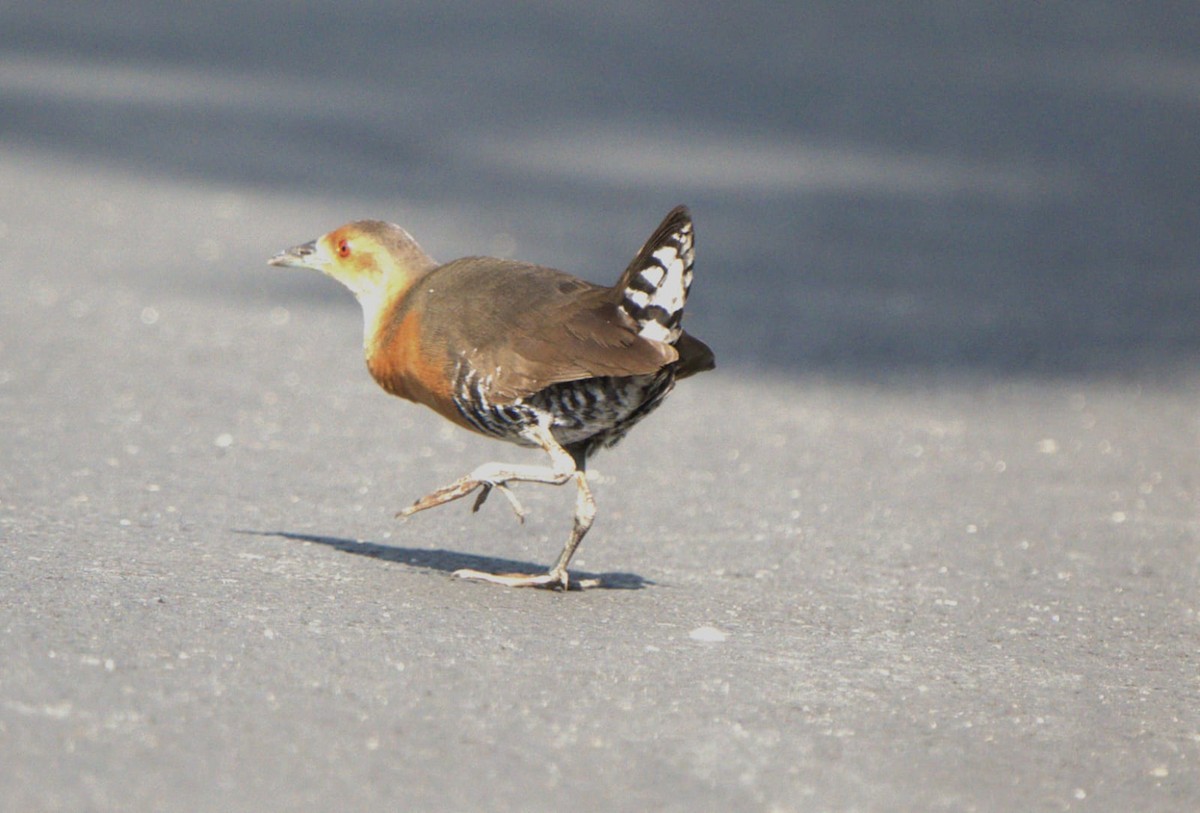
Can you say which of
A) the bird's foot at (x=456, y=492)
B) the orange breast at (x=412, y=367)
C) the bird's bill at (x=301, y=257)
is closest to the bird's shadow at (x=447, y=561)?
the bird's foot at (x=456, y=492)

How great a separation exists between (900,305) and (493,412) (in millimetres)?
4669

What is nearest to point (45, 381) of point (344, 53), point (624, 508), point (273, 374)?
point (273, 374)

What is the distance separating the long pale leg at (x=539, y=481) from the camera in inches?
204

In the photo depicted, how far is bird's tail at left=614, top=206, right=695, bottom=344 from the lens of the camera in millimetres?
5027

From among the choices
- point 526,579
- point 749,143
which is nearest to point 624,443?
point 526,579

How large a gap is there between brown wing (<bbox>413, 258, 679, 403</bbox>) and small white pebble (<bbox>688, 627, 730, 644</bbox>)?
72cm

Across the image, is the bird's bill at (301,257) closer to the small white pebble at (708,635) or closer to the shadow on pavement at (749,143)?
the small white pebble at (708,635)

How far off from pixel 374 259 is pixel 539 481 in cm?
105

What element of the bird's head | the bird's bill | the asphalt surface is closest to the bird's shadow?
the asphalt surface

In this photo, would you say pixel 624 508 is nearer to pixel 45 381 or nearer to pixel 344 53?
pixel 45 381

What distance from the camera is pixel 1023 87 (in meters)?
14.8

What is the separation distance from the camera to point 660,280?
5.08 meters

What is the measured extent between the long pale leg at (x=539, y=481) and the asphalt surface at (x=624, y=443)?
0.42 feet

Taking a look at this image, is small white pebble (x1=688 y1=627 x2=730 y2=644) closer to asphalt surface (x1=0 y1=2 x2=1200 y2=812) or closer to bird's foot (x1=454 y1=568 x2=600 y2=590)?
asphalt surface (x1=0 y1=2 x2=1200 y2=812)
